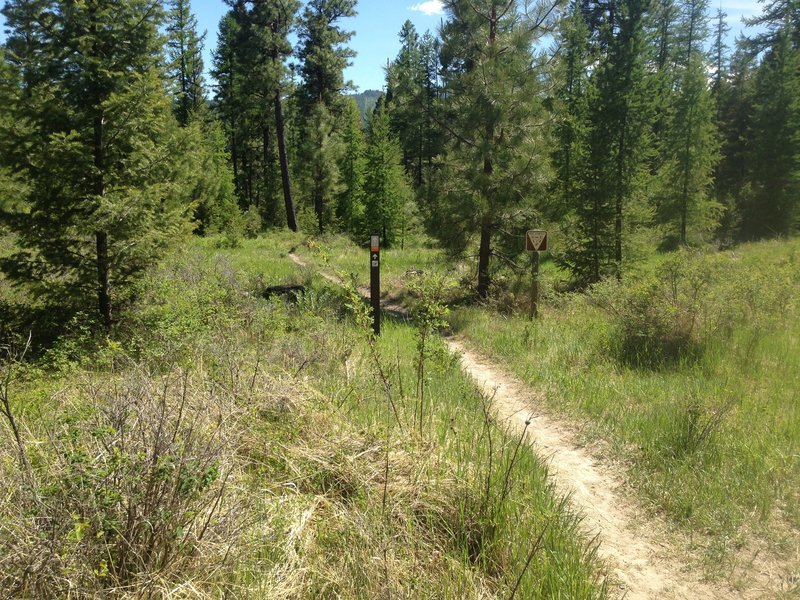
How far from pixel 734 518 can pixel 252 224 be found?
99.8 feet

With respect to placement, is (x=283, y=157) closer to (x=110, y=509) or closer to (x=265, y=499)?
(x=265, y=499)

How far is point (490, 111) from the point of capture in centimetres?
1180

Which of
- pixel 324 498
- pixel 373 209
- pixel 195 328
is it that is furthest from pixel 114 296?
pixel 373 209

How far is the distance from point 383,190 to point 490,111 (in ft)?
58.1

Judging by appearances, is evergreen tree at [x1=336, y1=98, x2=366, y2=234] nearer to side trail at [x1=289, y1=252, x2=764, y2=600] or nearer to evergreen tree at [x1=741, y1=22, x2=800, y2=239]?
evergreen tree at [x1=741, y1=22, x2=800, y2=239]

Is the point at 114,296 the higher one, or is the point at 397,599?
the point at 114,296

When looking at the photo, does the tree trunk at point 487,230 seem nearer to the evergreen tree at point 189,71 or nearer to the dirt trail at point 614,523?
the dirt trail at point 614,523

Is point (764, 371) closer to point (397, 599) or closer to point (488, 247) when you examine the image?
point (397, 599)

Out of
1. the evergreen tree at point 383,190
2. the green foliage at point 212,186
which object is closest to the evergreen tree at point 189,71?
the green foliage at point 212,186

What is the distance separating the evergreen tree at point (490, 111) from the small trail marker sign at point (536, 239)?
2013mm

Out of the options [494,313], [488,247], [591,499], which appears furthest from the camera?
[488,247]

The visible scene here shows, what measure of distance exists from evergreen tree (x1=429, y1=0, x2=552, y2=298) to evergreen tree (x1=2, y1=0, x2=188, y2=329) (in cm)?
687

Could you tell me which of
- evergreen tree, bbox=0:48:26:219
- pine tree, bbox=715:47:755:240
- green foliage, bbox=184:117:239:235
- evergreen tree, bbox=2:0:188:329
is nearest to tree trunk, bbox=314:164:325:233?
green foliage, bbox=184:117:239:235

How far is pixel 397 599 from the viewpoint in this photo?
2480 mm
